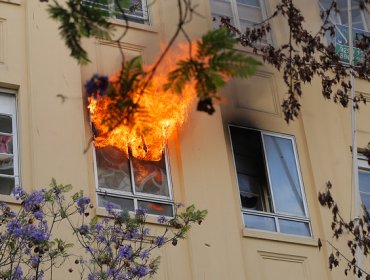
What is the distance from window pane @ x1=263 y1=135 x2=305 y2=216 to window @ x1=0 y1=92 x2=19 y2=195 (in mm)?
3862

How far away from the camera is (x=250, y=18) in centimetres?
1675

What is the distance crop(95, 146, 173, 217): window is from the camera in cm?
1330

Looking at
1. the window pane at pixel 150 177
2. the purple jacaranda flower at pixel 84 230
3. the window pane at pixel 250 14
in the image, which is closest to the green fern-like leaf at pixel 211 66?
the purple jacaranda flower at pixel 84 230

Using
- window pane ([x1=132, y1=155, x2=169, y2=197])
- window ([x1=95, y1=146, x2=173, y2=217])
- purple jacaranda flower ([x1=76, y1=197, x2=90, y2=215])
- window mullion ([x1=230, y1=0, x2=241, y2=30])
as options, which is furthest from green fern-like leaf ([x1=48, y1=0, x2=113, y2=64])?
window mullion ([x1=230, y1=0, x2=241, y2=30])

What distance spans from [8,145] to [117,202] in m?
1.56

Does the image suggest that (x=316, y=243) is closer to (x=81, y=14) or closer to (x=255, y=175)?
(x=255, y=175)

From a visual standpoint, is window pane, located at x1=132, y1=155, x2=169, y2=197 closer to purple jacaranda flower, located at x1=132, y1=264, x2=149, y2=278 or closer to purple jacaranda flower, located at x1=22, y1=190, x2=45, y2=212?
purple jacaranda flower, located at x1=132, y1=264, x2=149, y2=278

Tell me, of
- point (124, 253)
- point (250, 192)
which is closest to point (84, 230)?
point (124, 253)

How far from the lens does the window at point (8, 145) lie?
12627 millimetres

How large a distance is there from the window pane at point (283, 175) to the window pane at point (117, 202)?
235cm

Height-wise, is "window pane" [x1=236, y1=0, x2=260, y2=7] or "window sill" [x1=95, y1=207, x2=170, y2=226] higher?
"window pane" [x1=236, y1=0, x2=260, y2=7]

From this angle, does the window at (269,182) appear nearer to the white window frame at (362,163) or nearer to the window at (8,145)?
the white window frame at (362,163)

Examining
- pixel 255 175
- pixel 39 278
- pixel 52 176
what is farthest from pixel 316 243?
pixel 39 278

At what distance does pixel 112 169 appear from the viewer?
13547 mm
